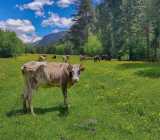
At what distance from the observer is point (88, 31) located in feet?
401

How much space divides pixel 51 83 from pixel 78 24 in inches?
4248

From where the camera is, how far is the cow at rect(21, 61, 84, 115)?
17.2 meters

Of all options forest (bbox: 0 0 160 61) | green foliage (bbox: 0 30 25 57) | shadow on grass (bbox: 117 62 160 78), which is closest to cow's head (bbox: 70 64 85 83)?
shadow on grass (bbox: 117 62 160 78)

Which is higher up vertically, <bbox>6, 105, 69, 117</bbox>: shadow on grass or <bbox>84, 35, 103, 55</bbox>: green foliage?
<bbox>84, 35, 103, 55</bbox>: green foliage

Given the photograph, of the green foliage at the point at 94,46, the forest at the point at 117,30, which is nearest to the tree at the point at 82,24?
the forest at the point at 117,30

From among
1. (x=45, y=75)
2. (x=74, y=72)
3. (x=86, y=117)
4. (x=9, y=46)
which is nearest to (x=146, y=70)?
(x=74, y=72)

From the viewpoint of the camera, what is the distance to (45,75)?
17.5 metres

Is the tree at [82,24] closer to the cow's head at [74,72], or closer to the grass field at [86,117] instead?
the grass field at [86,117]

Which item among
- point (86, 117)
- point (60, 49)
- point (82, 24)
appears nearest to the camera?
point (86, 117)

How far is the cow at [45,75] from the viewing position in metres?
17.2

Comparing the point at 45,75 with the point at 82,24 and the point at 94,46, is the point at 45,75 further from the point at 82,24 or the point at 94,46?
the point at 82,24

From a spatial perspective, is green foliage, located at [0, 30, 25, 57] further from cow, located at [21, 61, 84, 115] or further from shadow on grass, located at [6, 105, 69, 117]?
cow, located at [21, 61, 84, 115]

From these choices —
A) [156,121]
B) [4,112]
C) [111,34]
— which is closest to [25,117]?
[4,112]

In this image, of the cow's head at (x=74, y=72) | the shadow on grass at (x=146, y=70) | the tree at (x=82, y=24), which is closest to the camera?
the cow's head at (x=74, y=72)
